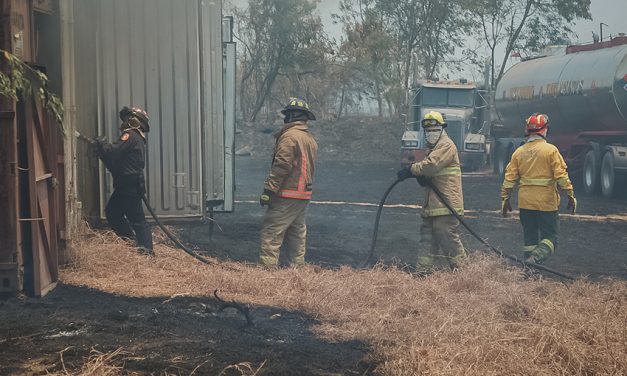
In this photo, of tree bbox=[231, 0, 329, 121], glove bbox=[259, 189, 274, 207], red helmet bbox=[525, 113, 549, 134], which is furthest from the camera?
tree bbox=[231, 0, 329, 121]

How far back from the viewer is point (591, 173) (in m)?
18.2

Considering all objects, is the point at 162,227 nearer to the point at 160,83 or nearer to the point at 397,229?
the point at 160,83

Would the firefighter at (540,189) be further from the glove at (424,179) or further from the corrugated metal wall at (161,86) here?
the corrugated metal wall at (161,86)

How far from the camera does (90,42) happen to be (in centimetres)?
833

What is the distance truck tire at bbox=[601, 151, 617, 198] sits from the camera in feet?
56.2

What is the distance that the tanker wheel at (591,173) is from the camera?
59.0 ft

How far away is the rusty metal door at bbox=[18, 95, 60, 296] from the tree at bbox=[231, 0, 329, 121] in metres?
24.7

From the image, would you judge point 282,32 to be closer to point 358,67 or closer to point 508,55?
point 358,67

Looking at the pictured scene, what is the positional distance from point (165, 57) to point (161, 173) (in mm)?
1187

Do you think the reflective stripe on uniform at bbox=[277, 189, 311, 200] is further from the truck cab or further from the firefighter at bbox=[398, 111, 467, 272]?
the truck cab

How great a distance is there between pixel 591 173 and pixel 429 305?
12.8m

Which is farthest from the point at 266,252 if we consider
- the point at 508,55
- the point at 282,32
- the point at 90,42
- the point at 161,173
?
the point at 508,55

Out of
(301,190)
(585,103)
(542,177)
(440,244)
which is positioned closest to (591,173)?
(585,103)

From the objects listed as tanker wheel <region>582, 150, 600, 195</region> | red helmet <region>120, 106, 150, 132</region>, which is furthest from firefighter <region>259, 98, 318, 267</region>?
tanker wheel <region>582, 150, 600, 195</region>
